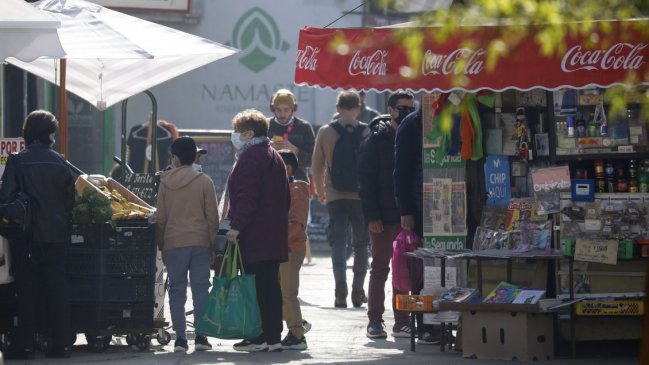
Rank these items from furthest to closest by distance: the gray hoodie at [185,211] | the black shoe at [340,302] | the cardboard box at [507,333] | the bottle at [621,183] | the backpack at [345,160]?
the black shoe at [340,302]
the backpack at [345,160]
the gray hoodie at [185,211]
the bottle at [621,183]
the cardboard box at [507,333]

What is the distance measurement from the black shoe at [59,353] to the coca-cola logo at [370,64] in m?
2.88

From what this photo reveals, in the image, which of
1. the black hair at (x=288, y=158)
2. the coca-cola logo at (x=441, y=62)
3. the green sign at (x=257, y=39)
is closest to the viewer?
the coca-cola logo at (x=441, y=62)

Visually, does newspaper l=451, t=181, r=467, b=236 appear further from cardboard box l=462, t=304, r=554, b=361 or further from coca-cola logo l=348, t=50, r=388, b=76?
coca-cola logo l=348, t=50, r=388, b=76

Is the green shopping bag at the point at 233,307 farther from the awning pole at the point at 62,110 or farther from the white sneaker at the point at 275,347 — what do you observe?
the awning pole at the point at 62,110

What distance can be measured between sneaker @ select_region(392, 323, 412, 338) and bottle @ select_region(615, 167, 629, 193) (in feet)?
8.03

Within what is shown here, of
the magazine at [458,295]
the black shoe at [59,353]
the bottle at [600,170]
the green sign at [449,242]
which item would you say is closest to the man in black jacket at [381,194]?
the green sign at [449,242]

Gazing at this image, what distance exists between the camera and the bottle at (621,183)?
1063 cm

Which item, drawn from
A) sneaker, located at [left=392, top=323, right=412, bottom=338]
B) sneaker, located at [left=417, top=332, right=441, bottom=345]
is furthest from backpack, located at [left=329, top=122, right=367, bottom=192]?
sneaker, located at [left=417, top=332, right=441, bottom=345]

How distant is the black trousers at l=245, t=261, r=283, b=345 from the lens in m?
11.0

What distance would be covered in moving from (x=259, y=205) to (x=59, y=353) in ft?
6.00

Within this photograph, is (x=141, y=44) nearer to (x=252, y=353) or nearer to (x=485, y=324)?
(x=252, y=353)

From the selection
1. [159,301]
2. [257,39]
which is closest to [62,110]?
[159,301]

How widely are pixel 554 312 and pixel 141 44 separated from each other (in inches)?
163

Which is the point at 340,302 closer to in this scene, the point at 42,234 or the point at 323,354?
the point at 323,354
